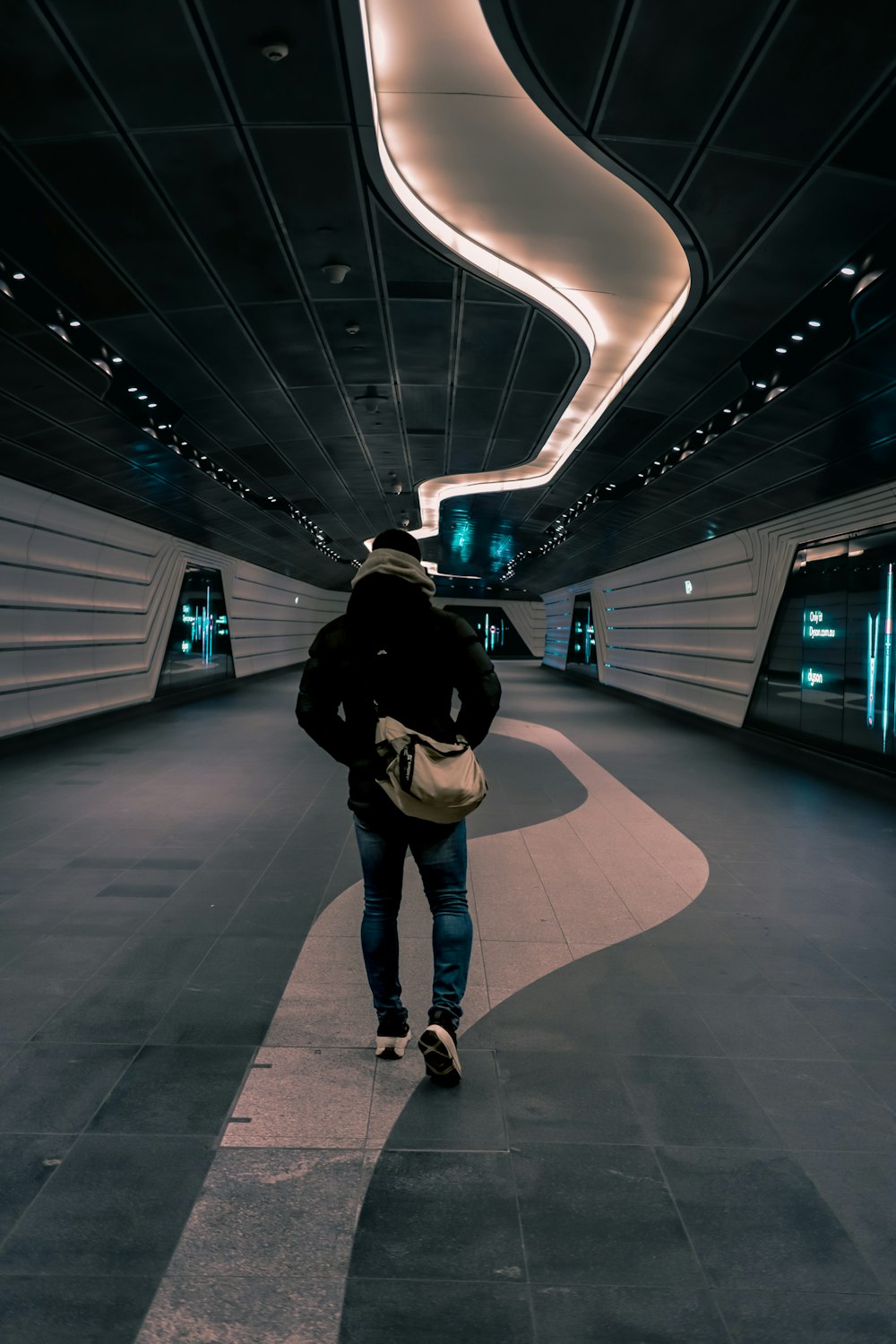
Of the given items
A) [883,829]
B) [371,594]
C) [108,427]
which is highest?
[108,427]

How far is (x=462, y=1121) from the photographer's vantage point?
3.20 metres

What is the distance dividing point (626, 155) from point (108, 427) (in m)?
7.63

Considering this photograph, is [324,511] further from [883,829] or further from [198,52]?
[198,52]

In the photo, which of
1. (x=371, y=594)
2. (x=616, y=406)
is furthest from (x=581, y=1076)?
(x=616, y=406)

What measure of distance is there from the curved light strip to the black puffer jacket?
8.37 ft

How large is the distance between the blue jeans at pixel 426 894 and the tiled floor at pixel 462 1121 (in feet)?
1.14

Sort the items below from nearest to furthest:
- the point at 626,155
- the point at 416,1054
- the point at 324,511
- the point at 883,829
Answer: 1. the point at 416,1054
2. the point at 626,155
3. the point at 883,829
4. the point at 324,511

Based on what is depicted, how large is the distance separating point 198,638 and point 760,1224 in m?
22.5

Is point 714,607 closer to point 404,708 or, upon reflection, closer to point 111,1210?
point 404,708

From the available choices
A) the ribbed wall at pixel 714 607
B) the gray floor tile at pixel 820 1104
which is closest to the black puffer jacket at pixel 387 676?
the gray floor tile at pixel 820 1104

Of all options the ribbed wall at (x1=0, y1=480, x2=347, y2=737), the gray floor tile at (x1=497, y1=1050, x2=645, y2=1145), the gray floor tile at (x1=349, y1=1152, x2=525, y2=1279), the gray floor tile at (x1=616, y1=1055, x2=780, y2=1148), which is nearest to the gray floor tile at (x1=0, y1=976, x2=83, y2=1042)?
the gray floor tile at (x1=349, y1=1152, x2=525, y2=1279)

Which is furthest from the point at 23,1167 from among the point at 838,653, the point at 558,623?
the point at 558,623

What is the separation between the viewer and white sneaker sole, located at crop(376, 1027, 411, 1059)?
3.66 metres

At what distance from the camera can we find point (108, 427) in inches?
420
